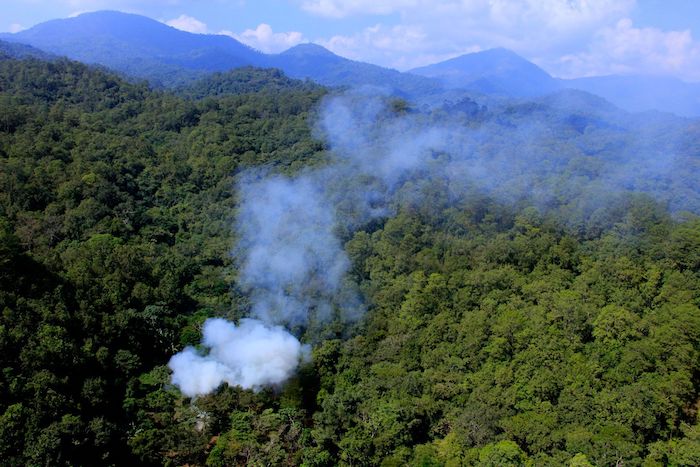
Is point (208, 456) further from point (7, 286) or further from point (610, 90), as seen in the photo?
point (610, 90)

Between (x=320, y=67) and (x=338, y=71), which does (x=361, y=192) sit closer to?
(x=338, y=71)

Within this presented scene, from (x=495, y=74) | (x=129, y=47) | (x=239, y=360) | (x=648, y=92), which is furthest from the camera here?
(x=495, y=74)

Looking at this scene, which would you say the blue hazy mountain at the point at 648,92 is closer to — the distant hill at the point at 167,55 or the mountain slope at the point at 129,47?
the distant hill at the point at 167,55

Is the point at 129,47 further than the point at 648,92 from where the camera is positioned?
Yes

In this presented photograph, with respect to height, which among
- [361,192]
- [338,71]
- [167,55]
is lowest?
[361,192]

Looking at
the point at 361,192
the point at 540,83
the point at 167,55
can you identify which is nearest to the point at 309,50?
the point at 167,55

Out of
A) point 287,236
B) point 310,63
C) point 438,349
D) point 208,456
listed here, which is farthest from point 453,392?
point 310,63
